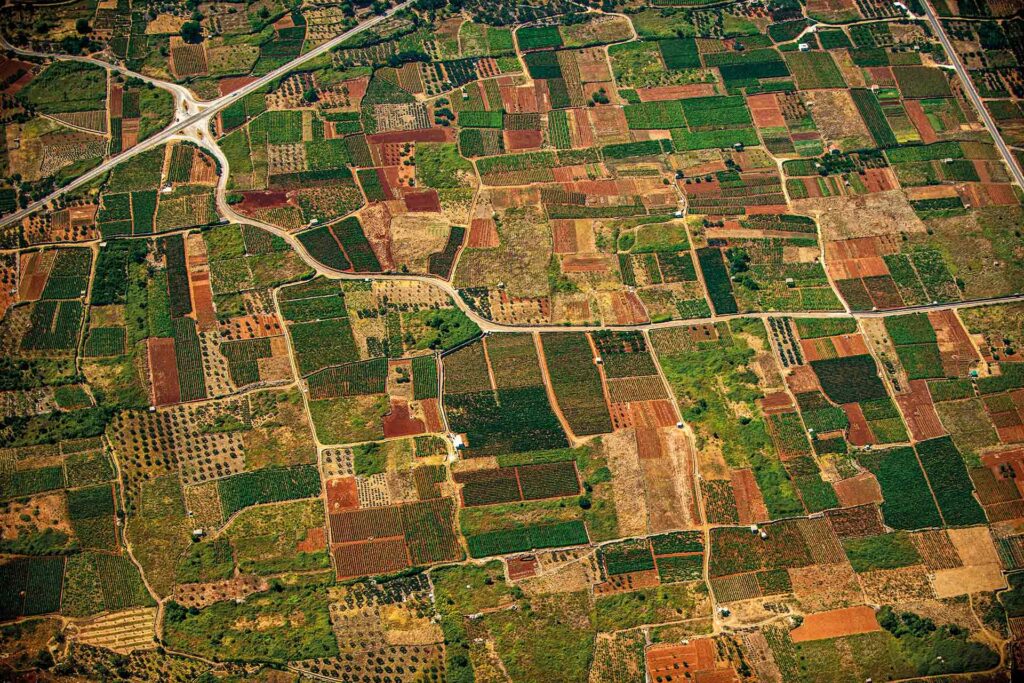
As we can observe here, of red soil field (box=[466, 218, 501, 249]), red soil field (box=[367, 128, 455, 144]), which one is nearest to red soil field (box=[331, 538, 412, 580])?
red soil field (box=[466, 218, 501, 249])

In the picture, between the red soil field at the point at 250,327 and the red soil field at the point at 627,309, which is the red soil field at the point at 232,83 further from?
the red soil field at the point at 627,309

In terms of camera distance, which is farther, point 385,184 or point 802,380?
point 385,184

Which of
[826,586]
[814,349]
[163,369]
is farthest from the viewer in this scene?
[814,349]

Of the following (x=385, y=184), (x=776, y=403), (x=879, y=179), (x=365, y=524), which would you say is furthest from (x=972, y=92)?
(x=365, y=524)

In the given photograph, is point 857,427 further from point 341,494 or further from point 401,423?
point 341,494

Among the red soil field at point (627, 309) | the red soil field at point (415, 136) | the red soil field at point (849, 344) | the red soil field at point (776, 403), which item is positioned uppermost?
the red soil field at point (415, 136)

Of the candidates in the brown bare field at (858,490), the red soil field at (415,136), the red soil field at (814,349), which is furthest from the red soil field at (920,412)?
the red soil field at (415,136)
